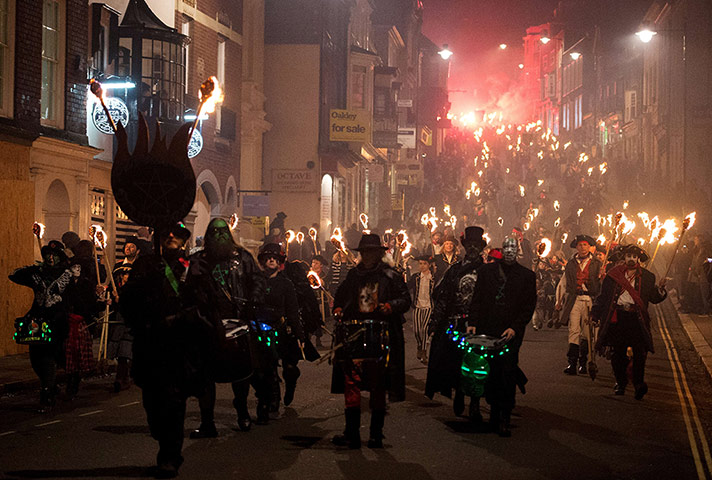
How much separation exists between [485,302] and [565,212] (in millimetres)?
58451

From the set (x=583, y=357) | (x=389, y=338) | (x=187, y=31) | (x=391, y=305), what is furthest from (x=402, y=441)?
(x=187, y=31)

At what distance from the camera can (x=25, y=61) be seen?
2008 cm

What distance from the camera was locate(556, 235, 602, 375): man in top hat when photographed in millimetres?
15133

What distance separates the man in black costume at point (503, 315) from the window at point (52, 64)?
44.3ft

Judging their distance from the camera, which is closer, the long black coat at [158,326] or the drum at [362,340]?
the long black coat at [158,326]

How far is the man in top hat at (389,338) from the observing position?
909cm

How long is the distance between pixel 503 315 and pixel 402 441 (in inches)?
61.4

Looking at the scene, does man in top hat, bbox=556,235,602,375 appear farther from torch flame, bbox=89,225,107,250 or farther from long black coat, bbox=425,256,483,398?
torch flame, bbox=89,225,107,250

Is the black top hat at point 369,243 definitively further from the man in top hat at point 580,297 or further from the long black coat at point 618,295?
the man in top hat at point 580,297

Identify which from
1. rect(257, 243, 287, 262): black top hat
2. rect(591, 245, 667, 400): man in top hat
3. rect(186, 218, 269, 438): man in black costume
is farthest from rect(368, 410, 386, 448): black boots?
rect(591, 245, 667, 400): man in top hat

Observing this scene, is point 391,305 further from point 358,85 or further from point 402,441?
point 358,85

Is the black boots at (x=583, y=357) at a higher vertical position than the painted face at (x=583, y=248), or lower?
lower

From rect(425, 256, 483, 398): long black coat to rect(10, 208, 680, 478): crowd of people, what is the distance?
0.04 ft

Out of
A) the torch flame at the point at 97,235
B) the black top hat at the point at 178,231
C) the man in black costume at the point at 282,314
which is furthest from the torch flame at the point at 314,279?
the black top hat at the point at 178,231
